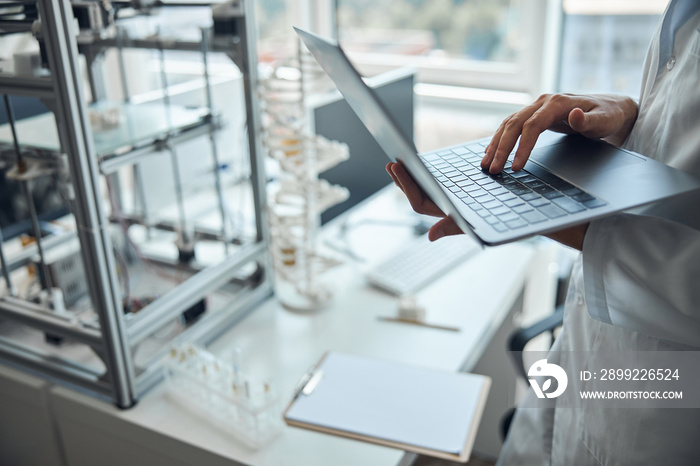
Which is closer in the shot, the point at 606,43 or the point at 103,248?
the point at 103,248

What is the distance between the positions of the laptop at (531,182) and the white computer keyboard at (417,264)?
0.72m

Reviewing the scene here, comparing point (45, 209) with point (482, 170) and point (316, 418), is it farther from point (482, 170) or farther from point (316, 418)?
point (482, 170)

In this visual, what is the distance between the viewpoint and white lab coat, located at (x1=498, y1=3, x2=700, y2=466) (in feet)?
2.33

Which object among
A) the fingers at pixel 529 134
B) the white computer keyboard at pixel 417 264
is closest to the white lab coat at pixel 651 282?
the fingers at pixel 529 134

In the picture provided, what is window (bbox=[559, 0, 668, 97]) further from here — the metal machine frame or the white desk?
the metal machine frame

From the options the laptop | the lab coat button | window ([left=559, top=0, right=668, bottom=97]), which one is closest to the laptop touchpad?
the laptop

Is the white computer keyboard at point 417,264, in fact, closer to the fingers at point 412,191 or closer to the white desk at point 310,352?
the white desk at point 310,352

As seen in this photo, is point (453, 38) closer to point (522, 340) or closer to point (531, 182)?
point (522, 340)

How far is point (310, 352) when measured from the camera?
1.35 m

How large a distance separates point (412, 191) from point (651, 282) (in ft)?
1.01

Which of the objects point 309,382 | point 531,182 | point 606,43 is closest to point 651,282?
point 531,182

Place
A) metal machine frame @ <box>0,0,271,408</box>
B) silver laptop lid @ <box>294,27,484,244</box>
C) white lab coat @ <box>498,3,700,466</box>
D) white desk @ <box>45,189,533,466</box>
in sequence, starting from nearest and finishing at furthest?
silver laptop lid @ <box>294,27,484,244</box> < white lab coat @ <box>498,3,700,466</box> < metal machine frame @ <box>0,0,271,408</box> < white desk @ <box>45,189,533,466</box>

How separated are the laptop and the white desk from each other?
0.53 metres

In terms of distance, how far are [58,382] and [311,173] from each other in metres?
0.70
